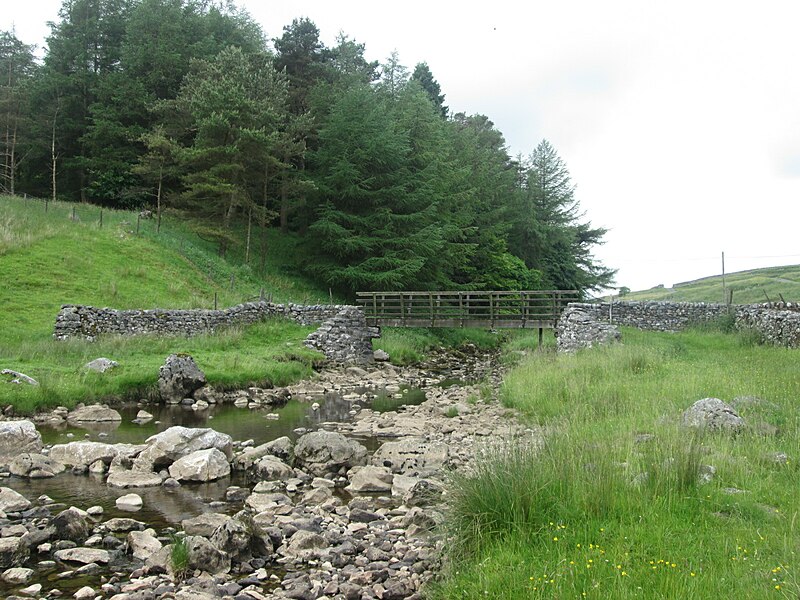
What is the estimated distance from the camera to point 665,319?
29.8m

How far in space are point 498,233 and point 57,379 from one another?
133ft

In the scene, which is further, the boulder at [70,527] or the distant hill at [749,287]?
the distant hill at [749,287]

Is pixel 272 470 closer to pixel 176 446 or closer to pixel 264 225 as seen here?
pixel 176 446

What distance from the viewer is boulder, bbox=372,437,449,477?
10852 mm

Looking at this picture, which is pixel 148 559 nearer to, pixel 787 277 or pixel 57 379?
pixel 57 379

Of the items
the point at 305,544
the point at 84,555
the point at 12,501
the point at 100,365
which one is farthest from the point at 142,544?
the point at 100,365

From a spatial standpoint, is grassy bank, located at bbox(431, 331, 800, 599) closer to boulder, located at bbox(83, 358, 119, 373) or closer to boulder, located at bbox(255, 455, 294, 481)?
boulder, located at bbox(255, 455, 294, 481)

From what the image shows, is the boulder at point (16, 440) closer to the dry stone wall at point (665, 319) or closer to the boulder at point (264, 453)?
the boulder at point (264, 453)

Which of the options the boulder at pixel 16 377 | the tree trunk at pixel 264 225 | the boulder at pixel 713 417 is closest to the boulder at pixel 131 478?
the boulder at pixel 16 377

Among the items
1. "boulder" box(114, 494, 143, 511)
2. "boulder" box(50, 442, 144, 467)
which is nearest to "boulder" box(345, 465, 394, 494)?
"boulder" box(114, 494, 143, 511)

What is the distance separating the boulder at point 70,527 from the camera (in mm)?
8055

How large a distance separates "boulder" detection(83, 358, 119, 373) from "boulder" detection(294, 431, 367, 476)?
9630 mm

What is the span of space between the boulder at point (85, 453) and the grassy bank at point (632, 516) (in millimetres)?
7608

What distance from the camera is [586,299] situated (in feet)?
187
